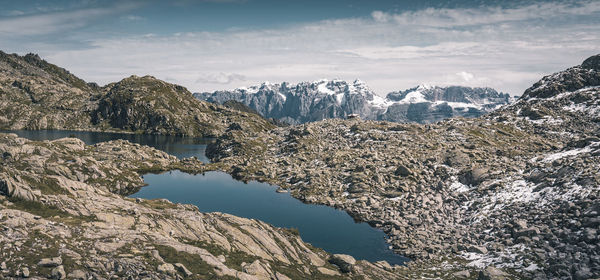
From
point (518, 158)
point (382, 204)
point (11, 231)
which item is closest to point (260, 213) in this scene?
point (382, 204)

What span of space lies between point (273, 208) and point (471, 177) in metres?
53.6

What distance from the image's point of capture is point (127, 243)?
31.9 m

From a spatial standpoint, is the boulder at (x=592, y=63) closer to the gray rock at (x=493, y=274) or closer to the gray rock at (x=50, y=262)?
the gray rock at (x=493, y=274)

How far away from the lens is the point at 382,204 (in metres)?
85.8

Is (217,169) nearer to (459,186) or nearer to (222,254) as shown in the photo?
(459,186)

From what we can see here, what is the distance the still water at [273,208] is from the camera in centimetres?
6600

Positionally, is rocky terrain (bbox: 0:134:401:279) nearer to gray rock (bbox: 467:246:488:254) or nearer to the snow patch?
gray rock (bbox: 467:246:488:254)

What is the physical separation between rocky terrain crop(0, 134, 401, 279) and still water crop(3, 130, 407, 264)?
13078 mm

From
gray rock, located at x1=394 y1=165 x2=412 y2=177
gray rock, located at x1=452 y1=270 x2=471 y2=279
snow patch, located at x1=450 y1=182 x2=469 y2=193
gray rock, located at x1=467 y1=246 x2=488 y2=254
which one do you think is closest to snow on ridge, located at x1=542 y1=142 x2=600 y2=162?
snow patch, located at x1=450 y1=182 x2=469 y2=193

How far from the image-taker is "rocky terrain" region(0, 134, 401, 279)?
26906mm

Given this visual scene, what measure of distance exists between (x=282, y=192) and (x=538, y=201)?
222 feet

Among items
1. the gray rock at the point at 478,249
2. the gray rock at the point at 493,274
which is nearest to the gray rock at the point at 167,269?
the gray rock at the point at 493,274

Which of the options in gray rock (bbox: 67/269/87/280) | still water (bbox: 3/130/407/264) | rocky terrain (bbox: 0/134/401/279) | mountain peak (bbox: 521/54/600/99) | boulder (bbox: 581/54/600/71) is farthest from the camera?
boulder (bbox: 581/54/600/71)

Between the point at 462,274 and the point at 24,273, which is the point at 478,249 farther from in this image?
the point at 24,273
